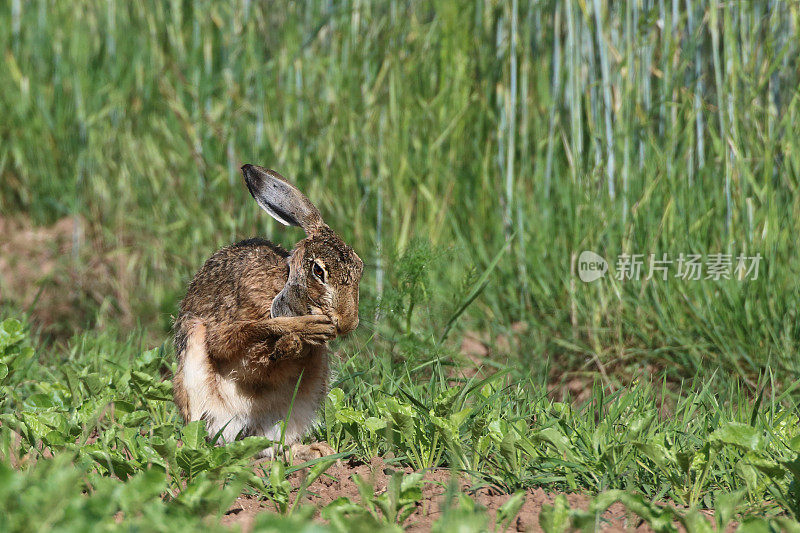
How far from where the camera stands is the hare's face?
2820 mm

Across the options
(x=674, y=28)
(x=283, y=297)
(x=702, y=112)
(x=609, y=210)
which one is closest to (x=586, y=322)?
(x=609, y=210)

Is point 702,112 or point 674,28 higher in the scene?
point 674,28

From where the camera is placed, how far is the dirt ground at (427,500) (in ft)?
7.93

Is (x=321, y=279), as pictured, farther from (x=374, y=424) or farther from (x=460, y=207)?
(x=460, y=207)

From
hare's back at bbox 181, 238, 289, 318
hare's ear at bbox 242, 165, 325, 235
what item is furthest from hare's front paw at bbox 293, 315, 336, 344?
hare's ear at bbox 242, 165, 325, 235

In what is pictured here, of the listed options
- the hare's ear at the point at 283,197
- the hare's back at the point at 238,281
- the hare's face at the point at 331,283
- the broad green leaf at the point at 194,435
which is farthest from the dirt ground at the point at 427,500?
the hare's ear at the point at 283,197

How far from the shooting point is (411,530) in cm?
241

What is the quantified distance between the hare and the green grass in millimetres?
177

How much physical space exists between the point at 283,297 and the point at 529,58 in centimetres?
237

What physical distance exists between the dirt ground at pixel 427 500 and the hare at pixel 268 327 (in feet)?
0.98

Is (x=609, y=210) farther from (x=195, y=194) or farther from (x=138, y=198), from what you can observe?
(x=138, y=198)

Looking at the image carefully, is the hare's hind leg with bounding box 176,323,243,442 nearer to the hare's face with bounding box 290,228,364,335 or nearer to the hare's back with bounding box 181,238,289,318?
the hare's back with bounding box 181,238,289,318

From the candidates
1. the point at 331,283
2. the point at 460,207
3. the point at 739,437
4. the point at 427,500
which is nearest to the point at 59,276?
the point at 460,207

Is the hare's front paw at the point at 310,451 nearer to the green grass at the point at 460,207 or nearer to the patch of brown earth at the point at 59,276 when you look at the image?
Result: the green grass at the point at 460,207
